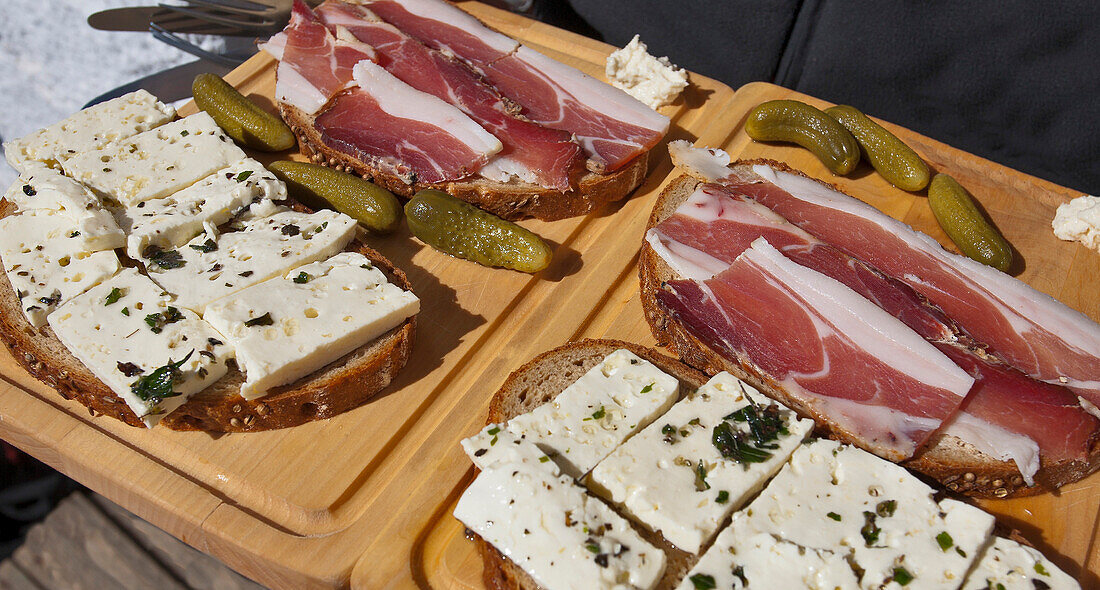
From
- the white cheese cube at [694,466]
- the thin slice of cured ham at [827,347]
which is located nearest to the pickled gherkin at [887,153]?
the thin slice of cured ham at [827,347]

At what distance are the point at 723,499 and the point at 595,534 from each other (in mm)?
419

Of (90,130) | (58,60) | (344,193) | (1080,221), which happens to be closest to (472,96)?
(344,193)

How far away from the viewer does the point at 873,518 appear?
2.33 meters

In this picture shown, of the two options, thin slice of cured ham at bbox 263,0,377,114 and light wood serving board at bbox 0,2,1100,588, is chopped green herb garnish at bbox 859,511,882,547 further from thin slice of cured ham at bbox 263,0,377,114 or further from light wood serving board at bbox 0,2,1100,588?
thin slice of cured ham at bbox 263,0,377,114

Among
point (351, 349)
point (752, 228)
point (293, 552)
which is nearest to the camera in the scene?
point (293, 552)

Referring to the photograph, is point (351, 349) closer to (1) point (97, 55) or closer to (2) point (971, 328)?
(2) point (971, 328)

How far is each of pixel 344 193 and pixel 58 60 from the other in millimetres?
3725

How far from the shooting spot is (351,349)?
2.92 meters

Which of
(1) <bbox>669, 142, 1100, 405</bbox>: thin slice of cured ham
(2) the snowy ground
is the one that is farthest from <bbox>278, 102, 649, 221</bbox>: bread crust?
(2) the snowy ground

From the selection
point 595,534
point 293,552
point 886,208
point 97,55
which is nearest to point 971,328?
point 886,208

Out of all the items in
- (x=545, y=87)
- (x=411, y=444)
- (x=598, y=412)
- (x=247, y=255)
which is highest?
(x=545, y=87)

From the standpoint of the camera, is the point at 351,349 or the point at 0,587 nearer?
the point at 351,349

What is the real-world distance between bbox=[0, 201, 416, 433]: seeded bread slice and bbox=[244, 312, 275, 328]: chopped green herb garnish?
25cm

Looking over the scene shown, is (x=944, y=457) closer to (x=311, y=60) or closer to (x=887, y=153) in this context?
(x=887, y=153)
